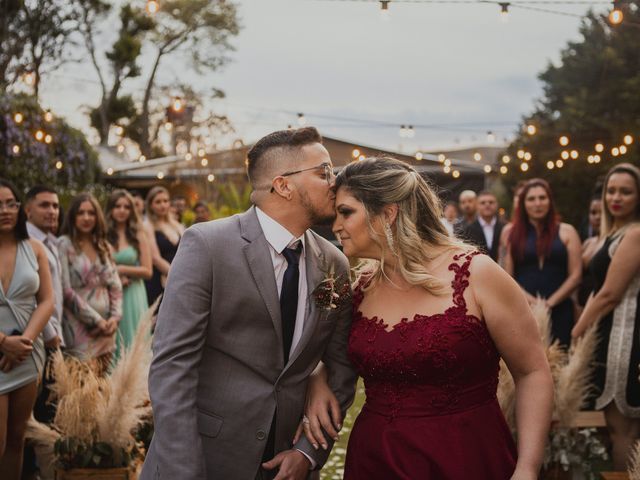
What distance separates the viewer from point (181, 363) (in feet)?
9.06

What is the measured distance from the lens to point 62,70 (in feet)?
91.6

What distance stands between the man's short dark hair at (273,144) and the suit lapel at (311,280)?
33cm

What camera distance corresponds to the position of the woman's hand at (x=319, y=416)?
9.70 feet

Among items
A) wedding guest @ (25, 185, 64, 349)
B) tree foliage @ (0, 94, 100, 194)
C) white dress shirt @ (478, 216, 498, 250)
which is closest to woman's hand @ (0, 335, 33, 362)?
wedding guest @ (25, 185, 64, 349)

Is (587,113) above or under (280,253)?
above

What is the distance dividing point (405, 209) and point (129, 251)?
4.77 m

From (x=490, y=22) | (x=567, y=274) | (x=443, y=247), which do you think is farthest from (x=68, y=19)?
(x=443, y=247)

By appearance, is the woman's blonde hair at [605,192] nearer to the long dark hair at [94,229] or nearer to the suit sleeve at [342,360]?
the suit sleeve at [342,360]

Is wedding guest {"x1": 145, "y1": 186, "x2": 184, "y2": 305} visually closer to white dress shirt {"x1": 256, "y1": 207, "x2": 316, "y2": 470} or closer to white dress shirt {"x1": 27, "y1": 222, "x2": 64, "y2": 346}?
white dress shirt {"x1": 27, "y1": 222, "x2": 64, "y2": 346}

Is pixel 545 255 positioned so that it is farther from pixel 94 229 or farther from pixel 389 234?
pixel 389 234

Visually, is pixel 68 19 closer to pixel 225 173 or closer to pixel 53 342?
pixel 225 173

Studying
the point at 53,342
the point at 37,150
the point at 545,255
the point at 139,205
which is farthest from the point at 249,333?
the point at 37,150

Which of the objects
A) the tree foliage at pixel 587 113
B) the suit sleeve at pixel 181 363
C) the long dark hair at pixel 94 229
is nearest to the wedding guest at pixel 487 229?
the long dark hair at pixel 94 229

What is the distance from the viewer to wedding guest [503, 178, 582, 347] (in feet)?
22.5
